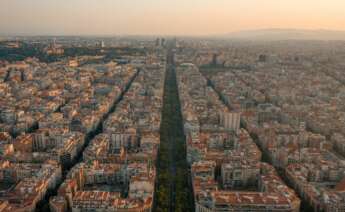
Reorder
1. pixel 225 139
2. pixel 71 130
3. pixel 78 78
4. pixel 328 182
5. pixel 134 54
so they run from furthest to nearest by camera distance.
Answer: pixel 134 54
pixel 78 78
pixel 71 130
pixel 225 139
pixel 328 182

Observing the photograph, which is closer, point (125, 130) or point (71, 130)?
point (125, 130)

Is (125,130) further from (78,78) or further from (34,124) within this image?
(78,78)

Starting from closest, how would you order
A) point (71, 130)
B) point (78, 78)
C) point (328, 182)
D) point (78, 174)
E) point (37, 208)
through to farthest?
point (37, 208) → point (78, 174) → point (328, 182) → point (71, 130) → point (78, 78)

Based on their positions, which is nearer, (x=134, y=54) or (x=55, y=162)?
(x=55, y=162)

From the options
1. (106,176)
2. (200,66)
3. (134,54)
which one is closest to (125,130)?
(106,176)

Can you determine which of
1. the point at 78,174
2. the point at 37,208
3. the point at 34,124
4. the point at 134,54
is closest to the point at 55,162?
the point at 78,174

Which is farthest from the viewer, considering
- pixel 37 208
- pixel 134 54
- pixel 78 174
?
pixel 134 54

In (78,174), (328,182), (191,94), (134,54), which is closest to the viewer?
(78,174)

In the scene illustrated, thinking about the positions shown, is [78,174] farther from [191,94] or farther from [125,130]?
[191,94]
